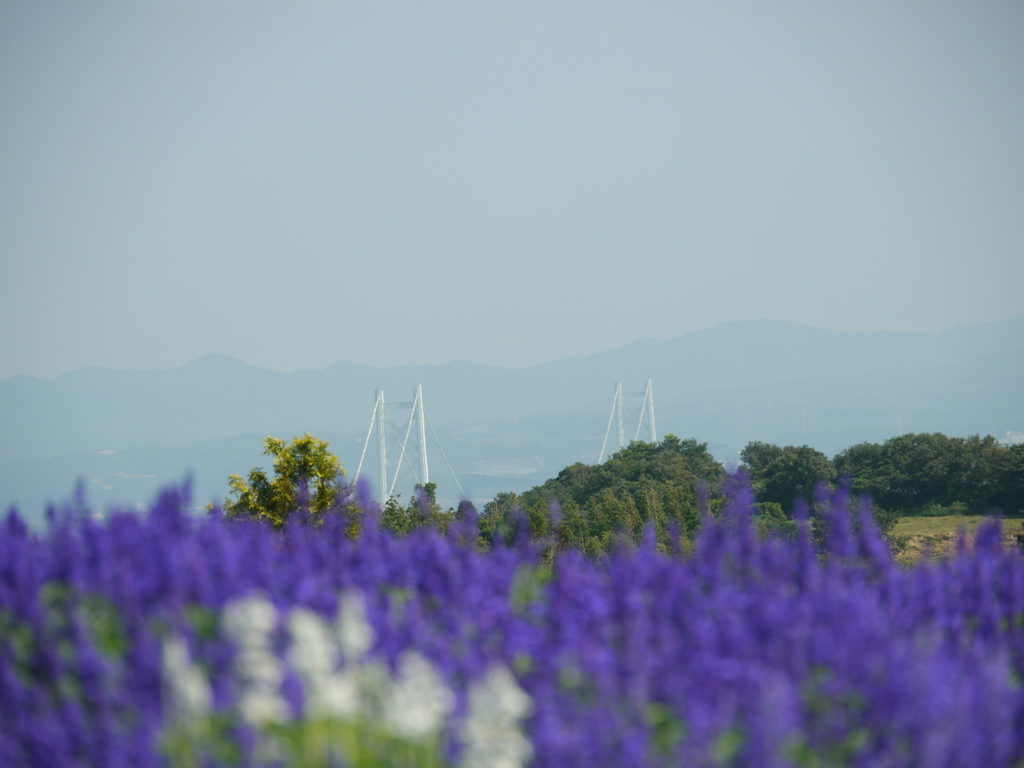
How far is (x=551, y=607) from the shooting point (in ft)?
11.8

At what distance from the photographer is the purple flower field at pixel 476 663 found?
2.80 m

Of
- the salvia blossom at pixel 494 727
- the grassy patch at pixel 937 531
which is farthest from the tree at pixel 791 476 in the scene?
the salvia blossom at pixel 494 727

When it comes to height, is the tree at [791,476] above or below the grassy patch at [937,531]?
above

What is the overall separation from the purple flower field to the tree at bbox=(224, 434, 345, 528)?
11.8m

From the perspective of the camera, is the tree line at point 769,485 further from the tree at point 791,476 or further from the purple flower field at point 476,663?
the purple flower field at point 476,663

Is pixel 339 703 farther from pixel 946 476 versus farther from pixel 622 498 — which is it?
pixel 946 476

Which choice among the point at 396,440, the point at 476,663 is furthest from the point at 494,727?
→ the point at 396,440

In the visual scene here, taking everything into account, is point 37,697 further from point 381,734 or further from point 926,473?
point 926,473

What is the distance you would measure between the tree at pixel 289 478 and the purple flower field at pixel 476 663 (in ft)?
38.8

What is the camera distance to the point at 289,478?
53.2 feet

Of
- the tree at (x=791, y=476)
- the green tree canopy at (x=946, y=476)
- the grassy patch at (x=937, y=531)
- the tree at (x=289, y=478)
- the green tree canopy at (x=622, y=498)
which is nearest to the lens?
the tree at (x=289, y=478)

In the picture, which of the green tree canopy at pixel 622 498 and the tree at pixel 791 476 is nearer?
the green tree canopy at pixel 622 498

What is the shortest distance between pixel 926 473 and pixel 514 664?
4447cm

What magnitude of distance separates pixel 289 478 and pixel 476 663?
44.8 ft
